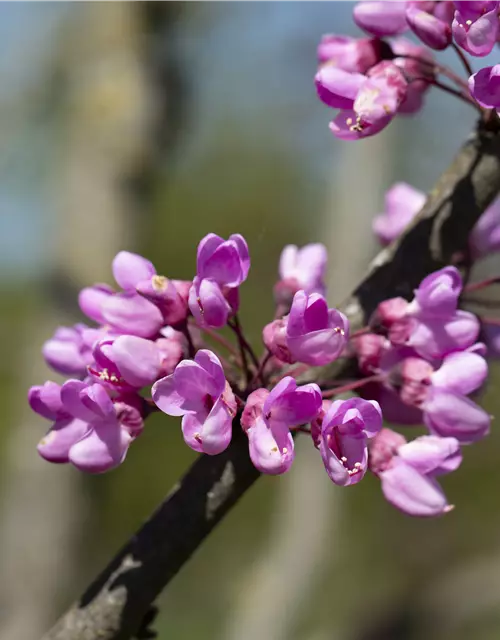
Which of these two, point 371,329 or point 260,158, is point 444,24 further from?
point 260,158

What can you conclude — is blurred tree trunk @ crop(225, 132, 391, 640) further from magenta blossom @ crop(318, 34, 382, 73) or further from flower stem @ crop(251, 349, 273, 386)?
flower stem @ crop(251, 349, 273, 386)

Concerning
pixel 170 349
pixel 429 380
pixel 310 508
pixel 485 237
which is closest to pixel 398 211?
pixel 485 237

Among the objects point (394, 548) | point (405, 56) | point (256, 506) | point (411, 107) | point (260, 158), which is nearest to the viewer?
point (405, 56)

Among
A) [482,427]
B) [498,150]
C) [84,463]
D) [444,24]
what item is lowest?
[84,463]

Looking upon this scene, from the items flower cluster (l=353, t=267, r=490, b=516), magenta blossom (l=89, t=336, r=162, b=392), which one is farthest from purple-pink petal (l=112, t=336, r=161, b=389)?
flower cluster (l=353, t=267, r=490, b=516)

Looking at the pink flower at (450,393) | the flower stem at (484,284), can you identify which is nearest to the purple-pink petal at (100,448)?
the pink flower at (450,393)

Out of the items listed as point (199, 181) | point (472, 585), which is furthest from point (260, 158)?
point (472, 585)
